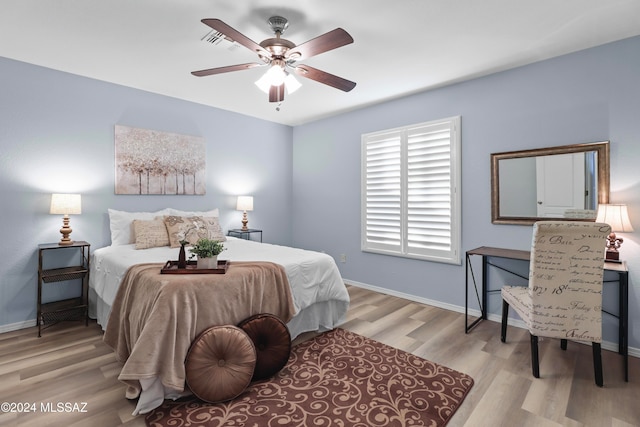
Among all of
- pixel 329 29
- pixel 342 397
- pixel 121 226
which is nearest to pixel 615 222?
pixel 342 397

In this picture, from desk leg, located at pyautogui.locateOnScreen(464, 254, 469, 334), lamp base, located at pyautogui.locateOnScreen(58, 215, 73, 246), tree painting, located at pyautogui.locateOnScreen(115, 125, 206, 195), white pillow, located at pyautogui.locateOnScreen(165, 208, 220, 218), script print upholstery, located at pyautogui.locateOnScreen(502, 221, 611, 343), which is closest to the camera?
script print upholstery, located at pyautogui.locateOnScreen(502, 221, 611, 343)

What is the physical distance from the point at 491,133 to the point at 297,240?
3.41 meters

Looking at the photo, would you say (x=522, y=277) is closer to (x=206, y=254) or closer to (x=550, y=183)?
(x=550, y=183)

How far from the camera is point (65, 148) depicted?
11.1 ft

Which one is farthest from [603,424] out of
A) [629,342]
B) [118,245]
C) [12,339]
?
[12,339]

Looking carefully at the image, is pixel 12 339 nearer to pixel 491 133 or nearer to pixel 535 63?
pixel 491 133

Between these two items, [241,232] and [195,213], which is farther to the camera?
[241,232]

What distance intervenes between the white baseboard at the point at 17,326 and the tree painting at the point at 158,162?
60.7 inches

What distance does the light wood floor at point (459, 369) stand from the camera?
187 centimetres

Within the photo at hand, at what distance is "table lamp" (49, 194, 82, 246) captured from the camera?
311 cm

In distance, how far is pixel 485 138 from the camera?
342 centimetres

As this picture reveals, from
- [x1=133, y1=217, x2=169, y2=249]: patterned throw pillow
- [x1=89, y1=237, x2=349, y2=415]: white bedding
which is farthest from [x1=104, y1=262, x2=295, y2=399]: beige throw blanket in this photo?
[x1=133, y1=217, x2=169, y2=249]: patterned throw pillow

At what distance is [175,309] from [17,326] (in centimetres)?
245

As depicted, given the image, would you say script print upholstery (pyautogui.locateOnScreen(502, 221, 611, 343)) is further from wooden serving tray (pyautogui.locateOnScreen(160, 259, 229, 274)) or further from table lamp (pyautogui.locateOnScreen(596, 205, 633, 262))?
wooden serving tray (pyautogui.locateOnScreen(160, 259, 229, 274))
